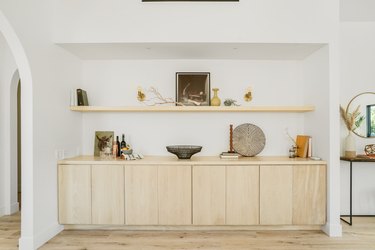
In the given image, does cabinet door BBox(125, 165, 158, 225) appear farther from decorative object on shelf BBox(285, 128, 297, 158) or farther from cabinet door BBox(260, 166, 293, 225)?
decorative object on shelf BBox(285, 128, 297, 158)

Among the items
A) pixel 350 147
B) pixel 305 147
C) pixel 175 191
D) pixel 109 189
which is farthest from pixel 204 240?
pixel 350 147

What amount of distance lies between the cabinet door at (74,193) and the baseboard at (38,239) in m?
0.16

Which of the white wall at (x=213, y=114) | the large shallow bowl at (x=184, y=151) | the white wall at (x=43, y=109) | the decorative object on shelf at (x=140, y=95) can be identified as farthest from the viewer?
the white wall at (x=213, y=114)

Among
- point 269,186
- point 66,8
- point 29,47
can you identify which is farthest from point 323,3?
point 29,47

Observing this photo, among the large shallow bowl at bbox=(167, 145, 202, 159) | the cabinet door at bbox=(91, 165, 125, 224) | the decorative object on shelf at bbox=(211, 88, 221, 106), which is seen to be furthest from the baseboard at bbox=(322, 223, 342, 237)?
the cabinet door at bbox=(91, 165, 125, 224)

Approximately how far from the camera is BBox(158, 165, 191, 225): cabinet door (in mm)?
3477

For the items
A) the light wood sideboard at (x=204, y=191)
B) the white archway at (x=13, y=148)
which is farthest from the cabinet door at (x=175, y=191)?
the white archway at (x=13, y=148)

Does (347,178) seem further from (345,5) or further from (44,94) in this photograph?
(44,94)

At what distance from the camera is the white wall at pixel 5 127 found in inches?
166

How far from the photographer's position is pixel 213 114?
164 inches

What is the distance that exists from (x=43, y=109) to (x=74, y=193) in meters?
1.07

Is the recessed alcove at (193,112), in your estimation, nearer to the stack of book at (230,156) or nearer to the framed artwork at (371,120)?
the stack of book at (230,156)

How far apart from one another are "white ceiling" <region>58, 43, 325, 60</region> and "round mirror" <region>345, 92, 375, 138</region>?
957mm

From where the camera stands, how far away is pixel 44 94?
3213 mm
